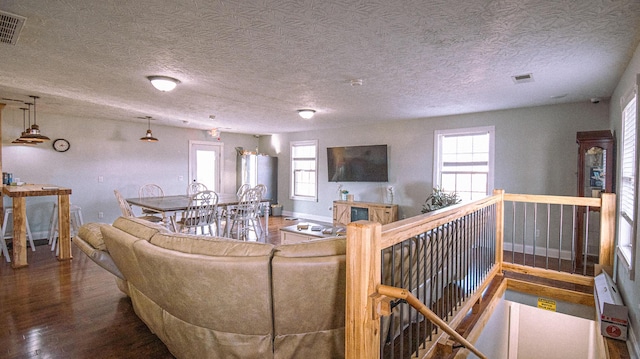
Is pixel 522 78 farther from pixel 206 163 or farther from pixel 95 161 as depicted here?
pixel 95 161

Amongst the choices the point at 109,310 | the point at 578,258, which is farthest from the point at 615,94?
the point at 109,310

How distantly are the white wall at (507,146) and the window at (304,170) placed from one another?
69 centimetres

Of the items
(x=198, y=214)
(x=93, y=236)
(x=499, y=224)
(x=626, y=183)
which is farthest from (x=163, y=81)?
(x=626, y=183)

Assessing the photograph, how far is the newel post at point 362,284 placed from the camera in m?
1.30

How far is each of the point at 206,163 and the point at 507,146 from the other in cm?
672

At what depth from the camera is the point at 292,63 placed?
292 centimetres

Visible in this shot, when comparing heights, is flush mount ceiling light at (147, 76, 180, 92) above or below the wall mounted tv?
above

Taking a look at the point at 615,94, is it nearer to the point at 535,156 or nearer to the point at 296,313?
the point at 535,156

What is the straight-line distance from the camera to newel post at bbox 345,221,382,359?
4.28 feet

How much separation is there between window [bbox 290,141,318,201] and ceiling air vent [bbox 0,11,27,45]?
589cm

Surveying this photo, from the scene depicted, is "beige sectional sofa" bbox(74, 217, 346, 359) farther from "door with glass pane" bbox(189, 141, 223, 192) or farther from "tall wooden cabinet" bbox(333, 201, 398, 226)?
"door with glass pane" bbox(189, 141, 223, 192)

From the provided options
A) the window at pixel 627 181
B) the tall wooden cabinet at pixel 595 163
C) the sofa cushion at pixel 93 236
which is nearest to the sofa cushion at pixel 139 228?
the sofa cushion at pixel 93 236

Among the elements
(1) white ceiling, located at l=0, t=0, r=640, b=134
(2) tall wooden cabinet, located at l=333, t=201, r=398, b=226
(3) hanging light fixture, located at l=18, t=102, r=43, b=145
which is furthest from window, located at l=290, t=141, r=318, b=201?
(3) hanging light fixture, located at l=18, t=102, r=43, b=145

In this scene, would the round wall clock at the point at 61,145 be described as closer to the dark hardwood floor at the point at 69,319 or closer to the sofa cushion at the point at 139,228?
the dark hardwood floor at the point at 69,319
